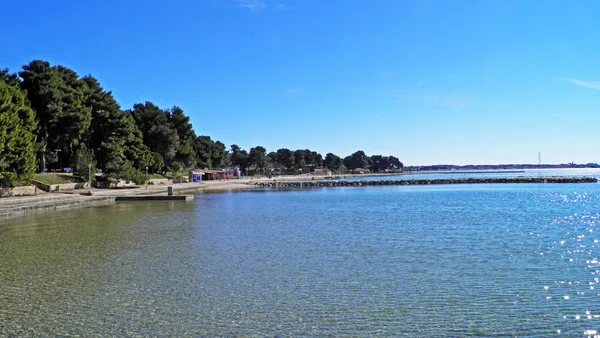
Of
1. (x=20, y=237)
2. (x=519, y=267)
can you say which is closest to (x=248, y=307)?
(x=519, y=267)

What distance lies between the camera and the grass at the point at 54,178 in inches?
2030

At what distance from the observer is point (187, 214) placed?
34562 mm

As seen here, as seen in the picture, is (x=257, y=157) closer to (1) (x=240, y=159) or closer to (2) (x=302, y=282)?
(1) (x=240, y=159)

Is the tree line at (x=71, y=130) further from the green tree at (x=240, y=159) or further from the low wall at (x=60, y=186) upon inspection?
the green tree at (x=240, y=159)

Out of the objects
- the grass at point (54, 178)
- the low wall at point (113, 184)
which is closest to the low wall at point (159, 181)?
the low wall at point (113, 184)

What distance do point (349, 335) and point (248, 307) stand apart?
108 inches

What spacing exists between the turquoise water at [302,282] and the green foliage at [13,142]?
724 inches

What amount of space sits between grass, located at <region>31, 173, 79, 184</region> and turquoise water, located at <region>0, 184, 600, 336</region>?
3019 centimetres

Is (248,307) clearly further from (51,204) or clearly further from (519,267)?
(51,204)

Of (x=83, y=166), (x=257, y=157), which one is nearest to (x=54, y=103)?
(x=83, y=166)

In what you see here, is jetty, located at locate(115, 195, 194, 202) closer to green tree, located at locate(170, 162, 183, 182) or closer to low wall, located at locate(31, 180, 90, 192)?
low wall, located at locate(31, 180, 90, 192)

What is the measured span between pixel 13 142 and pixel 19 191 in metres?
7.12

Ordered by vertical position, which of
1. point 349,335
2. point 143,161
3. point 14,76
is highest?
point 14,76

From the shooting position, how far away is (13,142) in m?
39.7
